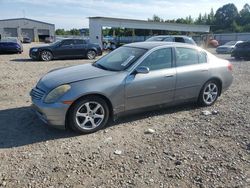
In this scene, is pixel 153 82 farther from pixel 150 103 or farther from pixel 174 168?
pixel 174 168

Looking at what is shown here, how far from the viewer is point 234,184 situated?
3266 mm

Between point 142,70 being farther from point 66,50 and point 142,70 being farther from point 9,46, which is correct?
point 9,46

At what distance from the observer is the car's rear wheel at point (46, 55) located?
16.7m

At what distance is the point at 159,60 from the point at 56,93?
2164mm

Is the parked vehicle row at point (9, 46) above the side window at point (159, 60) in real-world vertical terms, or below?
above

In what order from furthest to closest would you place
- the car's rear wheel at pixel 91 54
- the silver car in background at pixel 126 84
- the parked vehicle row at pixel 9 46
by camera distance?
the parked vehicle row at pixel 9 46 → the car's rear wheel at pixel 91 54 → the silver car in background at pixel 126 84

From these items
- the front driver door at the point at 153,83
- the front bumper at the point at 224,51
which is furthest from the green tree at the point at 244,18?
the front driver door at the point at 153,83

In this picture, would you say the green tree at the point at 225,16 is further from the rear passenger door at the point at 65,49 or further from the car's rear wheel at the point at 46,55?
the car's rear wheel at the point at 46,55

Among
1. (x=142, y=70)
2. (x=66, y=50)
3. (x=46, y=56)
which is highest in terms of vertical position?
(x=66, y=50)

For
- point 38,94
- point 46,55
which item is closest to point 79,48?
point 46,55

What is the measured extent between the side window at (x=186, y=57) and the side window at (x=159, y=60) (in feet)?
0.73

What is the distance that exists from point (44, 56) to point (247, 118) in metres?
13.8

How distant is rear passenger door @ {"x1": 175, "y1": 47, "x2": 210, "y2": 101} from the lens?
18.4 ft

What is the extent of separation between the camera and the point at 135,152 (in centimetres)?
404
